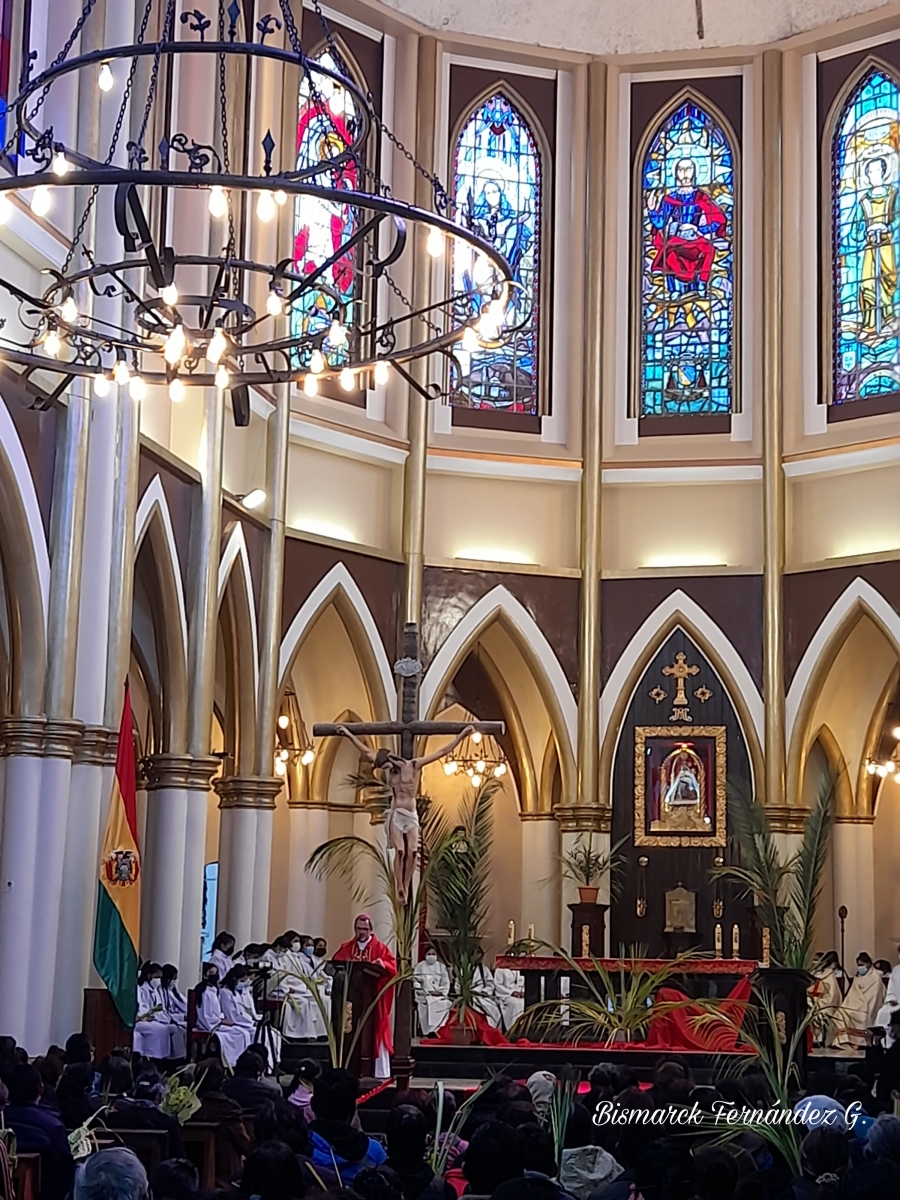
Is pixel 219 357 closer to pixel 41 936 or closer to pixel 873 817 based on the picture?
pixel 41 936

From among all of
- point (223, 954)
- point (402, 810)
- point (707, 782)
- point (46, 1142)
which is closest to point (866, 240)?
point (707, 782)

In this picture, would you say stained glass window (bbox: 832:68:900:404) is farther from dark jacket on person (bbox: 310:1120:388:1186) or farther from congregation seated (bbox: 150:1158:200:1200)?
congregation seated (bbox: 150:1158:200:1200)

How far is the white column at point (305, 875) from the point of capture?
70.4ft

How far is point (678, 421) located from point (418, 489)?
2.99 metres

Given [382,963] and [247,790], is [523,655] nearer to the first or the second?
[247,790]

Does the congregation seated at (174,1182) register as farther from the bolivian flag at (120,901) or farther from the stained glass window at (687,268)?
the stained glass window at (687,268)

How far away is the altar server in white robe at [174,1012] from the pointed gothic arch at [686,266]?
8.87 m

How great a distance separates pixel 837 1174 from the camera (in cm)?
513

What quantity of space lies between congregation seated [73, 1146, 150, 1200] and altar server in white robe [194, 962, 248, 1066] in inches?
394

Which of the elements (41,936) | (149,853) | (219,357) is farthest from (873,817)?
(219,357)

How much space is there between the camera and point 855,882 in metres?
21.0

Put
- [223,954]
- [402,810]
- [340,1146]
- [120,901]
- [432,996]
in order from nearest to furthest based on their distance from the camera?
1. [340,1146]
2. [402,810]
3. [120,901]
4. [223,954]
5. [432,996]

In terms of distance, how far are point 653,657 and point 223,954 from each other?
245 inches

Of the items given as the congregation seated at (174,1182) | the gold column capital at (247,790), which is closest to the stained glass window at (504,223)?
the gold column capital at (247,790)
